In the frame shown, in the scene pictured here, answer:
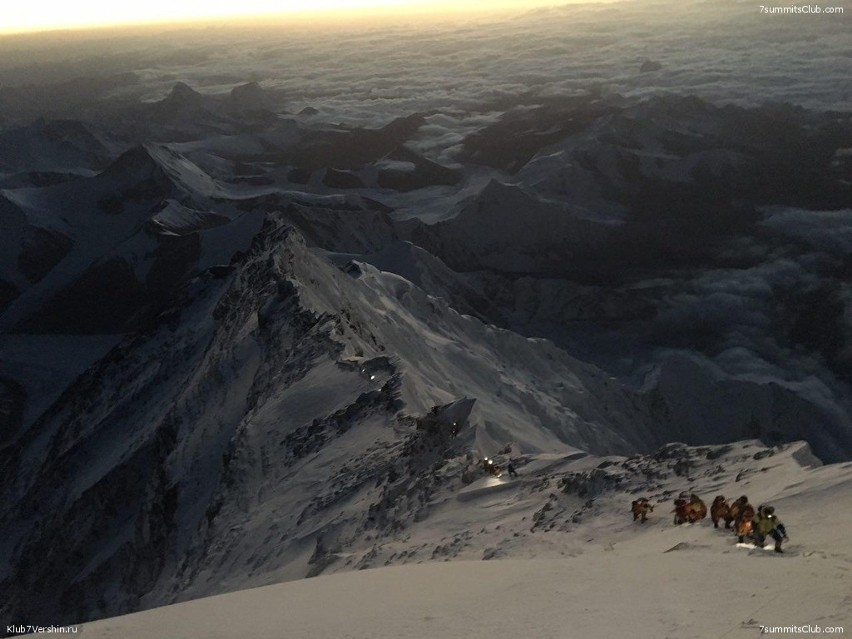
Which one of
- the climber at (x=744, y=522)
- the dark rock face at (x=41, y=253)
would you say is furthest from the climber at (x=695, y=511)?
the dark rock face at (x=41, y=253)

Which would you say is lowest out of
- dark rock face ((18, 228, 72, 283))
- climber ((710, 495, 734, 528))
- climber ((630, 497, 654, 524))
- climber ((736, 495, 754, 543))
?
dark rock face ((18, 228, 72, 283))

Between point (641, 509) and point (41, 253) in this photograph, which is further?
point (41, 253)

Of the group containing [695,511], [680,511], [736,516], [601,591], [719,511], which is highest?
[601,591]

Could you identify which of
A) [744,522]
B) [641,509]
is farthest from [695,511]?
[744,522]

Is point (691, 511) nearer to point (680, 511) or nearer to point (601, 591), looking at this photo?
point (680, 511)

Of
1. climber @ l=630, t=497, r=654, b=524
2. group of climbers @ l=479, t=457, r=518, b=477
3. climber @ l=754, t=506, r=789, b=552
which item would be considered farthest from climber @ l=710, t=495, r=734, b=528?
group of climbers @ l=479, t=457, r=518, b=477

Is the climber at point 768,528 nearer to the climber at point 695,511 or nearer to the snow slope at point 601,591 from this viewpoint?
the snow slope at point 601,591

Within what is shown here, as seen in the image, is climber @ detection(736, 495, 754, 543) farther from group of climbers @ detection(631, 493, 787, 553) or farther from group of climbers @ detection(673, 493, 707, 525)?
group of climbers @ detection(673, 493, 707, 525)

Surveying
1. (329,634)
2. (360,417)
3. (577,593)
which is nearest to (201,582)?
(360,417)
